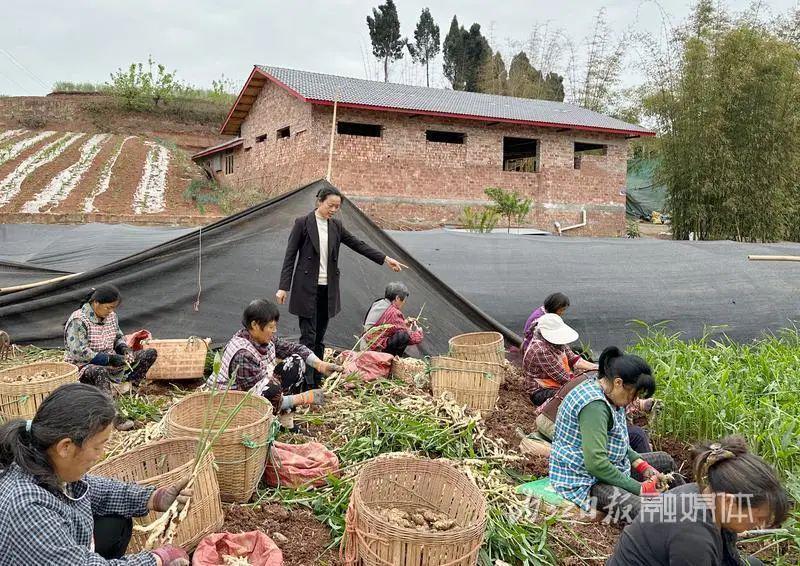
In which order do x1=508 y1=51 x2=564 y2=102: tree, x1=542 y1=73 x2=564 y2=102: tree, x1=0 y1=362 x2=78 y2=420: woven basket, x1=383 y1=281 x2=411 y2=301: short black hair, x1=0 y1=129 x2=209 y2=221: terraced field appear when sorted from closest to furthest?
x1=0 y1=362 x2=78 y2=420: woven basket → x1=383 y1=281 x2=411 y2=301: short black hair → x1=0 y1=129 x2=209 y2=221: terraced field → x1=508 y1=51 x2=564 y2=102: tree → x1=542 y1=73 x2=564 y2=102: tree

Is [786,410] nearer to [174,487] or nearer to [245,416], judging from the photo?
[245,416]

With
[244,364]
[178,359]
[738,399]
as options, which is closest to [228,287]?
[178,359]

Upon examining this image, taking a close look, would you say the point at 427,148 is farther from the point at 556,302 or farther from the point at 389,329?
the point at 556,302

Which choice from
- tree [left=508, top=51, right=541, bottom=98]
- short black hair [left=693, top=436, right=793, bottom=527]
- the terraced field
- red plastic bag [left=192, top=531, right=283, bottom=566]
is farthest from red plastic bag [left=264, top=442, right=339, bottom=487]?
tree [left=508, top=51, right=541, bottom=98]

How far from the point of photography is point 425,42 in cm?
4075

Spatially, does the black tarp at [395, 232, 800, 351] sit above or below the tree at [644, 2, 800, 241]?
below

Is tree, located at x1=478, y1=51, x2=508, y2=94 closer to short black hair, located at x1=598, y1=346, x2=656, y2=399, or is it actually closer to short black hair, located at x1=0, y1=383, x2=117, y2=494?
short black hair, located at x1=598, y1=346, x2=656, y2=399

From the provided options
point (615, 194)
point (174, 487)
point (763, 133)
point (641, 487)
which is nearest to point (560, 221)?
point (615, 194)

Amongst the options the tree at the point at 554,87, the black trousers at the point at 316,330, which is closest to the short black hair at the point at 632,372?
the black trousers at the point at 316,330

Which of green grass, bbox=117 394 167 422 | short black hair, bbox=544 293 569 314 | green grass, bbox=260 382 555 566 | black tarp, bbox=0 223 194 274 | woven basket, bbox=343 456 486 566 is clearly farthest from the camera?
black tarp, bbox=0 223 194 274

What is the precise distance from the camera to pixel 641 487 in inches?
93.0

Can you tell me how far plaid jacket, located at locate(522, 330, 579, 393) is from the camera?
3.80 meters

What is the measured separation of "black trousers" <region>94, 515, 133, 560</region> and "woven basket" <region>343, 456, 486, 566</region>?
0.72 m

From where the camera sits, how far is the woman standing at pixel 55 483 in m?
1.40
